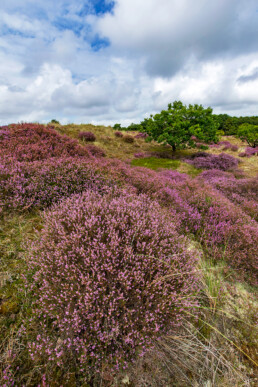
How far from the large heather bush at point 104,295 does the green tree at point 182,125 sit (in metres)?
12.9

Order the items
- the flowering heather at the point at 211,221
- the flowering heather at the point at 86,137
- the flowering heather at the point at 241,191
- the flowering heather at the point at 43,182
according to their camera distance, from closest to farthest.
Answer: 1. the flowering heather at the point at 211,221
2. the flowering heather at the point at 43,182
3. the flowering heather at the point at 241,191
4. the flowering heather at the point at 86,137

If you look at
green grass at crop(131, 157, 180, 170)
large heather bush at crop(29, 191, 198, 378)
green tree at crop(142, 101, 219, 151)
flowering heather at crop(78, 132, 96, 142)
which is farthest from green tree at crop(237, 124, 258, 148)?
large heather bush at crop(29, 191, 198, 378)

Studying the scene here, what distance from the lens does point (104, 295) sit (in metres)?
1.89

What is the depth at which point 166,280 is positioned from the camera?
218 centimetres

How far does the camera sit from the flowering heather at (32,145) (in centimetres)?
534

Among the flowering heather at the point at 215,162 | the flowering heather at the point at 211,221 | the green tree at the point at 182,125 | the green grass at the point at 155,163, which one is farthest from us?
the green tree at the point at 182,125

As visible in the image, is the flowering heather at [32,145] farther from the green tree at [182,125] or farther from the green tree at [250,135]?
the green tree at [250,135]

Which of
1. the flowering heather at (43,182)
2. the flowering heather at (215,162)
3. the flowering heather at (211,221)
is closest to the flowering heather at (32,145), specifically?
the flowering heather at (43,182)

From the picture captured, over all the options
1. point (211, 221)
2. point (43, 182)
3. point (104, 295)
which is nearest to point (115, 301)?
point (104, 295)

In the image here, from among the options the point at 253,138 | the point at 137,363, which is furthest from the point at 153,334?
the point at 253,138

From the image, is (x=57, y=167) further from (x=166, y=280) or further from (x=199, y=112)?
(x=199, y=112)

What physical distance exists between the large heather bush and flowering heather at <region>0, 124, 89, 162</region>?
12.1ft

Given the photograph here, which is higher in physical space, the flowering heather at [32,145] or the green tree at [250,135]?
→ the green tree at [250,135]

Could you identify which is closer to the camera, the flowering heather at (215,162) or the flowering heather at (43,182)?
the flowering heather at (43,182)
